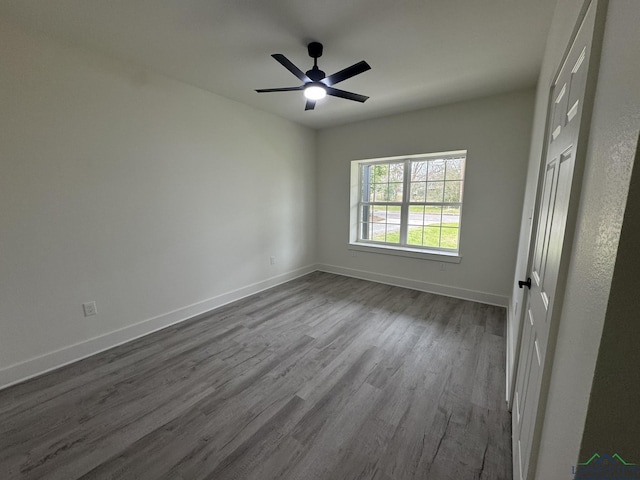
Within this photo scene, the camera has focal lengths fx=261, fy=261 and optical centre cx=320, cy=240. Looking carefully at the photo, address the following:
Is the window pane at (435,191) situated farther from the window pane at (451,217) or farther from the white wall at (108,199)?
the white wall at (108,199)

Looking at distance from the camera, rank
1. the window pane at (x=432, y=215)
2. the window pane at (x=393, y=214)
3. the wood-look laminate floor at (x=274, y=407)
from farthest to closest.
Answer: the window pane at (x=393, y=214) → the window pane at (x=432, y=215) → the wood-look laminate floor at (x=274, y=407)

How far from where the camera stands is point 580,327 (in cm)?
60

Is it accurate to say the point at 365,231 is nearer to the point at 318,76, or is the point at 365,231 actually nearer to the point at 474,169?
the point at 474,169

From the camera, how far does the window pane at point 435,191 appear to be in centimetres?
382

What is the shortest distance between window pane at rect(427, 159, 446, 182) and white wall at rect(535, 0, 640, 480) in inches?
132

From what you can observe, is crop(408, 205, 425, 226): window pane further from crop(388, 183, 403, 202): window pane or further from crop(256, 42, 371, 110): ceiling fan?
crop(256, 42, 371, 110): ceiling fan

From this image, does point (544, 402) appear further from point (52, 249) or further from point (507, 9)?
point (52, 249)

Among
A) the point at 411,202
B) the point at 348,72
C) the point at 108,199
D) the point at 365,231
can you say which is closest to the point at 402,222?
→ the point at 411,202

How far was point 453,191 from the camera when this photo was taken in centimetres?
372

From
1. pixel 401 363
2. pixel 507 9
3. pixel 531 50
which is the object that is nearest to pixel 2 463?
pixel 401 363

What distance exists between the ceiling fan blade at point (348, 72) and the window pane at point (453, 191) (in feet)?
7.73

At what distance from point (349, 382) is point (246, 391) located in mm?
771

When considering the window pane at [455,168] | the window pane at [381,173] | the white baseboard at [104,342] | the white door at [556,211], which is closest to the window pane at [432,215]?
the window pane at [455,168]

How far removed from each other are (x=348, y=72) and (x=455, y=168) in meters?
2.39
